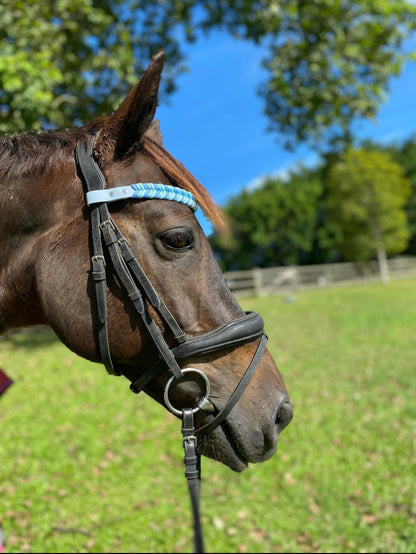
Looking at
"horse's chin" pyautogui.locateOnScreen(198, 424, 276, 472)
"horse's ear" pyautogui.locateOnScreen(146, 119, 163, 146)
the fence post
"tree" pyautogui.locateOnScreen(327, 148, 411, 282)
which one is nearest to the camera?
"horse's chin" pyautogui.locateOnScreen(198, 424, 276, 472)

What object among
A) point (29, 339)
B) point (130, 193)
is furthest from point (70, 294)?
point (29, 339)

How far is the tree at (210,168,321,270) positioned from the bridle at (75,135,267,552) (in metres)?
41.5

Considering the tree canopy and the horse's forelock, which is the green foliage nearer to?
the tree canopy

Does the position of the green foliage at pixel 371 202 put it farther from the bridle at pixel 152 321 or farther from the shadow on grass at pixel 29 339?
the bridle at pixel 152 321

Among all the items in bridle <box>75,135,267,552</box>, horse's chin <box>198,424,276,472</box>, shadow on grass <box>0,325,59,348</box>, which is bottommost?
shadow on grass <box>0,325,59,348</box>

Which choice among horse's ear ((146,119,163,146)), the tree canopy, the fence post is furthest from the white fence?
horse's ear ((146,119,163,146))

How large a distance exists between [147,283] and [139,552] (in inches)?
131

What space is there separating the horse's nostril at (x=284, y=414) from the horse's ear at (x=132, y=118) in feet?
3.83

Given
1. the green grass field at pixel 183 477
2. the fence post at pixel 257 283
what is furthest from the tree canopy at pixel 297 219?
the green grass field at pixel 183 477

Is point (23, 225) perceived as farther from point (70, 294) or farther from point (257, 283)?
point (257, 283)

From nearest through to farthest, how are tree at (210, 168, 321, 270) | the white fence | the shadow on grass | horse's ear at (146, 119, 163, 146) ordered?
1. horse's ear at (146, 119, 163, 146)
2. the shadow on grass
3. the white fence
4. tree at (210, 168, 321, 270)

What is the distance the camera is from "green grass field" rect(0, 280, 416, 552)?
3.95 metres

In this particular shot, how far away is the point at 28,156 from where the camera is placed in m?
1.76

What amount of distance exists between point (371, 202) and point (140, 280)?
32331mm
